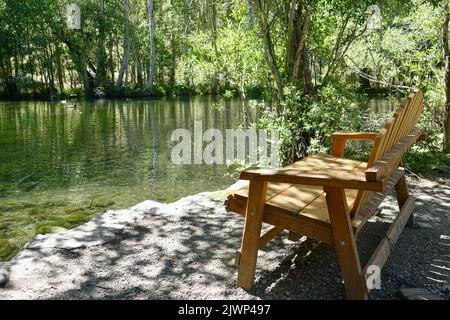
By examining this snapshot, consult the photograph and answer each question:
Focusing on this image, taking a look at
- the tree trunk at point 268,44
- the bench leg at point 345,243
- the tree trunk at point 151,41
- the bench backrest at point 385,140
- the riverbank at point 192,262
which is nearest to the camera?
the bench backrest at point 385,140

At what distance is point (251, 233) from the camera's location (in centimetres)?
312

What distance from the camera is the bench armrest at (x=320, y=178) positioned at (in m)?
2.55

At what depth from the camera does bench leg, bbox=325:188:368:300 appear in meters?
2.76

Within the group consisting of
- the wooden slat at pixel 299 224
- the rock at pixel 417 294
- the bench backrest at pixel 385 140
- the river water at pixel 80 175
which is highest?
the bench backrest at pixel 385 140

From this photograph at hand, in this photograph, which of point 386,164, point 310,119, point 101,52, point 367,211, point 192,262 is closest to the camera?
point 386,164

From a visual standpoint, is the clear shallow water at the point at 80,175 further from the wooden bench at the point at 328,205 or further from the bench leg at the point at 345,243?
the bench leg at the point at 345,243

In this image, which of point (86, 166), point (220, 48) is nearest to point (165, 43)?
point (86, 166)

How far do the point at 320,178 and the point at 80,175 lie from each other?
28.1 ft

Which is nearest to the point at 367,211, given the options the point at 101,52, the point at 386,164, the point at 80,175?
→ the point at 386,164

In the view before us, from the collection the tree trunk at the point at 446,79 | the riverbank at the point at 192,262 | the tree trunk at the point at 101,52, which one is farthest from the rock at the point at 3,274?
the tree trunk at the point at 101,52

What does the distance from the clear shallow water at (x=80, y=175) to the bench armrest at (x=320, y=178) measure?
3930 mm

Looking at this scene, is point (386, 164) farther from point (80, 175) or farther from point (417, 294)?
point (80, 175)

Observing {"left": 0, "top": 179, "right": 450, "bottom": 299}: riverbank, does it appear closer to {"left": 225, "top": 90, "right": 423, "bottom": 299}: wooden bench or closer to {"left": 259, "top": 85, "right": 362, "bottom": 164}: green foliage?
{"left": 225, "top": 90, "right": 423, "bottom": 299}: wooden bench

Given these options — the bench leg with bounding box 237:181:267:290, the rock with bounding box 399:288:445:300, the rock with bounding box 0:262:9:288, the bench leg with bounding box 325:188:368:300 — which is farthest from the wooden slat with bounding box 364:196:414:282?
the rock with bounding box 0:262:9:288
